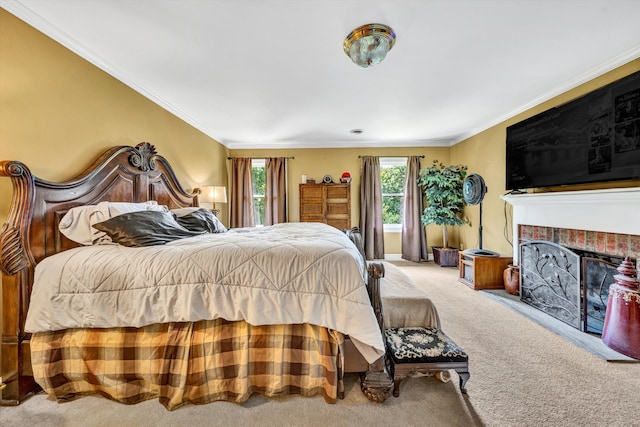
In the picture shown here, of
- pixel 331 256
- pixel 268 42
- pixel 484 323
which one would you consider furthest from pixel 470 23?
pixel 484 323

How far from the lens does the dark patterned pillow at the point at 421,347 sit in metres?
1.41

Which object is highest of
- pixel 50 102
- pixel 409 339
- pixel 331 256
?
pixel 50 102

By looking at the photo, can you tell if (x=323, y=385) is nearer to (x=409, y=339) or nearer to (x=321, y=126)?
(x=409, y=339)

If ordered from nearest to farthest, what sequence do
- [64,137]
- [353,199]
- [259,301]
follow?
[259,301]
[64,137]
[353,199]

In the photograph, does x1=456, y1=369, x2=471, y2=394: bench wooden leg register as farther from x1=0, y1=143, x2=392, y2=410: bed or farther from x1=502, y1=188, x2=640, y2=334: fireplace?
x1=502, y1=188, x2=640, y2=334: fireplace

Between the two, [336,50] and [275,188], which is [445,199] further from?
[336,50]

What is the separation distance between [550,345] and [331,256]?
6.85ft

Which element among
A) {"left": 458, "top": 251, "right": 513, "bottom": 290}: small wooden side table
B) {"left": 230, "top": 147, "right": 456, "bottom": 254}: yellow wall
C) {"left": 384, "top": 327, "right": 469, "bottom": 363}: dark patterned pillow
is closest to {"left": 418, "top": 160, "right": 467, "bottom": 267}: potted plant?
{"left": 230, "top": 147, "right": 456, "bottom": 254}: yellow wall

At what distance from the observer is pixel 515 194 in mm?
3197

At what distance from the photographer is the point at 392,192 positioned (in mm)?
5301

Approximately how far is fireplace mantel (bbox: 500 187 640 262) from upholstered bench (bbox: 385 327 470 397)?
1.94 metres

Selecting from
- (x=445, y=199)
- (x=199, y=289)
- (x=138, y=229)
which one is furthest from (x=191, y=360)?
(x=445, y=199)

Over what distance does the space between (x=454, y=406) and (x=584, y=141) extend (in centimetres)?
268

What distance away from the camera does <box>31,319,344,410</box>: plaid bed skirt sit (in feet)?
4.65
